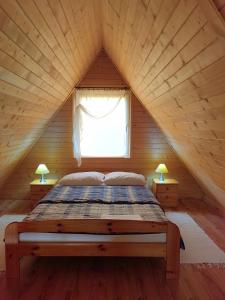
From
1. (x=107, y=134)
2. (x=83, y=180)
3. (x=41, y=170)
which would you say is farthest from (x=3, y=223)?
(x=107, y=134)

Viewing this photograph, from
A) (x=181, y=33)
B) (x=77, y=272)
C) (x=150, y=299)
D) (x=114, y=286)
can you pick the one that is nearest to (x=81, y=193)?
(x=77, y=272)

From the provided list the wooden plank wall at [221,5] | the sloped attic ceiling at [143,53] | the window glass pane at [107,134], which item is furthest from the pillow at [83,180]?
the wooden plank wall at [221,5]

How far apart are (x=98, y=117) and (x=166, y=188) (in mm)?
1623

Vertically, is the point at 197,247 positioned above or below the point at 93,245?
below

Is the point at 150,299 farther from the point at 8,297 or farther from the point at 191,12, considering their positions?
the point at 191,12

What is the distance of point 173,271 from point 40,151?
3060mm

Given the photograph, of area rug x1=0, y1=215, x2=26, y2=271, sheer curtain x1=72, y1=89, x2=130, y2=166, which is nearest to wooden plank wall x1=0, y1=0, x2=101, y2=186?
area rug x1=0, y1=215, x2=26, y2=271

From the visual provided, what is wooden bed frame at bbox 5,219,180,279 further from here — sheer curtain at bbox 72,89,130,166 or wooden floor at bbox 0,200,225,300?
sheer curtain at bbox 72,89,130,166

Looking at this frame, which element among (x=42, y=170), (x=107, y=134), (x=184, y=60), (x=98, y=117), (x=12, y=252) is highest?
(x=184, y=60)

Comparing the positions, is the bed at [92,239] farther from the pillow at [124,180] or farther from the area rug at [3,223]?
the pillow at [124,180]

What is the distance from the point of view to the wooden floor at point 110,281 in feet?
6.30

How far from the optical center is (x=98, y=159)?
174 inches

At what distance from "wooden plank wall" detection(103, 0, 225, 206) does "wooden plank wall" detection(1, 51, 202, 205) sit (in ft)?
5.17

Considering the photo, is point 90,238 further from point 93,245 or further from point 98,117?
point 98,117
